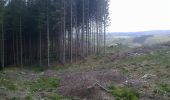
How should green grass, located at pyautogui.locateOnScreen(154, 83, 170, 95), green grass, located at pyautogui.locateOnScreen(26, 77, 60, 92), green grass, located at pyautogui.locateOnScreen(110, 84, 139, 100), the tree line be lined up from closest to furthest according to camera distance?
green grass, located at pyautogui.locateOnScreen(110, 84, 139, 100), green grass, located at pyautogui.locateOnScreen(154, 83, 170, 95), green grass, located at pyautogui.locateOnScreen(26, 77, 60, 92), the tree line

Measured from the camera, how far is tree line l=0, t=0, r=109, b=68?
49219mm

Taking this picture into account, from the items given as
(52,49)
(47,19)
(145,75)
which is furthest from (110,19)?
(145,75)

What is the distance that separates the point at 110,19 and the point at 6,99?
52.0 metres

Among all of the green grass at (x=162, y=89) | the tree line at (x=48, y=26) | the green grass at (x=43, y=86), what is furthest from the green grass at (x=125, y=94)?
the tree line at (x=48, y=26)

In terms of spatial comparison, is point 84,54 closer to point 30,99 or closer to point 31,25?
point 31,25

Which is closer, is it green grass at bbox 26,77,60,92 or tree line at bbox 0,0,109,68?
green grass at bbox 26,77,60,92

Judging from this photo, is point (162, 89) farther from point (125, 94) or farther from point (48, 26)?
point (48, 26)

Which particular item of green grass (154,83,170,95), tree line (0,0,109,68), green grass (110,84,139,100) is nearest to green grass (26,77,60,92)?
green grass (110,84,139,100)

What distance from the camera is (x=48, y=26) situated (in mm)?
48250

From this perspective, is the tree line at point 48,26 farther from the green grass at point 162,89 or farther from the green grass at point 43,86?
the green grass at point 162,89

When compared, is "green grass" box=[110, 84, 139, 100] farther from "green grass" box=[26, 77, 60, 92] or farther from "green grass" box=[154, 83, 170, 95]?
"green grass" box=[26, 77, 60, 92]

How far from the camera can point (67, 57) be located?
5534cm

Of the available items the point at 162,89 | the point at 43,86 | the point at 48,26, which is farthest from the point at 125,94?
the point at 48,26

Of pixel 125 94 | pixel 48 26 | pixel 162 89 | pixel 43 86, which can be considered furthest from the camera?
pixel 48 26
